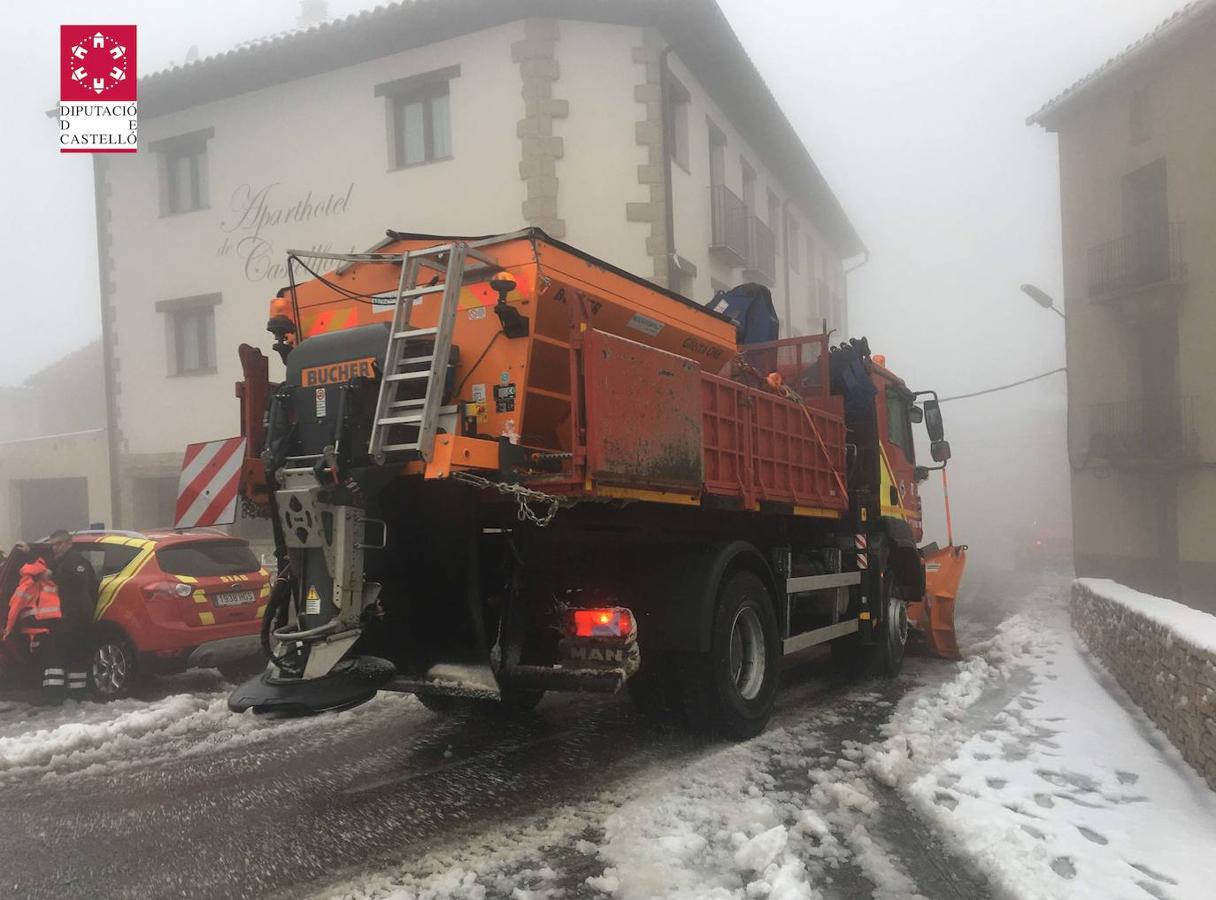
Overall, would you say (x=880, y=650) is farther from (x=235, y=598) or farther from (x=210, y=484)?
(x=235, y=598)

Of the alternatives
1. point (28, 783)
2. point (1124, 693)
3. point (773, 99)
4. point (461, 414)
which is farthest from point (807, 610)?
point (773, 99)

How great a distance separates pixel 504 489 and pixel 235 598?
16.4 ft

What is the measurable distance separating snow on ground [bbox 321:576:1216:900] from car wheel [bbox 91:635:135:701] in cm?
478

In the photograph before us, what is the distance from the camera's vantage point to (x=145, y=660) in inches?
290

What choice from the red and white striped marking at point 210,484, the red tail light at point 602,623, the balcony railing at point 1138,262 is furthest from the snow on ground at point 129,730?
the balcony railing at point 1138,262

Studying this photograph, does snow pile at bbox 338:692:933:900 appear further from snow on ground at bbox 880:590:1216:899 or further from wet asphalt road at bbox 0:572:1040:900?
snow on ground at bbox 880:590:1216:899

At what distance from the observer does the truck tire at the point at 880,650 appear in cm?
777

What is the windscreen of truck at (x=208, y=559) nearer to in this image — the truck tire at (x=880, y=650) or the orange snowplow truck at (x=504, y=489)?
the orange snowplow truck at (x=504, y=489)

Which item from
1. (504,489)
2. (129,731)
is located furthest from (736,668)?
(129,731)

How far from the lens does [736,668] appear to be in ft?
18.8

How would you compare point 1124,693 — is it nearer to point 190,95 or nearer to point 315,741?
point 315,741

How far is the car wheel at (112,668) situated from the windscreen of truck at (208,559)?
730 millimetres

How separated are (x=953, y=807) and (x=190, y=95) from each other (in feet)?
55.2

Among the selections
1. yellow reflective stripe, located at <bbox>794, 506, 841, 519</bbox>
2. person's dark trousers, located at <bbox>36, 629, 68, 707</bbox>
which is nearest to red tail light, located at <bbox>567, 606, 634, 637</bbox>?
yellow reflective stripe, located at <bbox>794, 506, 841, 519</bbox>
